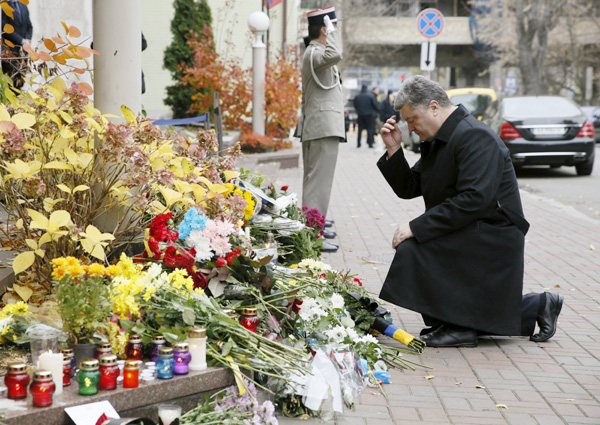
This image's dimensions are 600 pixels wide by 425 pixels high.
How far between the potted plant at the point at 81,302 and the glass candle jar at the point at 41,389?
391 millimetres

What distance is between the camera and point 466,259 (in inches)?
186

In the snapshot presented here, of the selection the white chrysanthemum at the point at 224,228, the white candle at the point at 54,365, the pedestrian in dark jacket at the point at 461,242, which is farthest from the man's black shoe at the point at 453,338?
the white candle at the point at 54,365

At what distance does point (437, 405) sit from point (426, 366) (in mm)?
598

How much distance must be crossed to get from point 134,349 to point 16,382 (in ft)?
1.99

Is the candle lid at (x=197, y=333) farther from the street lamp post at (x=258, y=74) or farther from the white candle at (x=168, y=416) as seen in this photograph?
the street lamp post at (x=258, y=74)

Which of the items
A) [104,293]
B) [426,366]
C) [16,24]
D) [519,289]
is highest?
[16,24]

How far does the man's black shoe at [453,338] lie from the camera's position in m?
4.79

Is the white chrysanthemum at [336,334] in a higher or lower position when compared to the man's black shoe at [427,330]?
higher

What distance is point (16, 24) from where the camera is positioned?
7.46 metres

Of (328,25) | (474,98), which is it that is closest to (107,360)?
(328,25)

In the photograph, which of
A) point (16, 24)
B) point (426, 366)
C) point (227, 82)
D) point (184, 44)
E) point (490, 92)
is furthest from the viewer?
point (490, 92)

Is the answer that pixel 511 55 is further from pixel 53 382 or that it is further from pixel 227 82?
pixel 53 382

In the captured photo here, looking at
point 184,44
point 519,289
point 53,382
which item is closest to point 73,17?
point 519,289

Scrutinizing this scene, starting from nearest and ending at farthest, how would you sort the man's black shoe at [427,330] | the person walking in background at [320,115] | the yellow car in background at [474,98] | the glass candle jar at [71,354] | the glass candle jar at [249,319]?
the glass candle jar at [71,354] < the glass candle jar at [249,319] < the man's black shoe at [427,330] < the person walking in background at [320,115] < the yellow car in background at [474,98]
